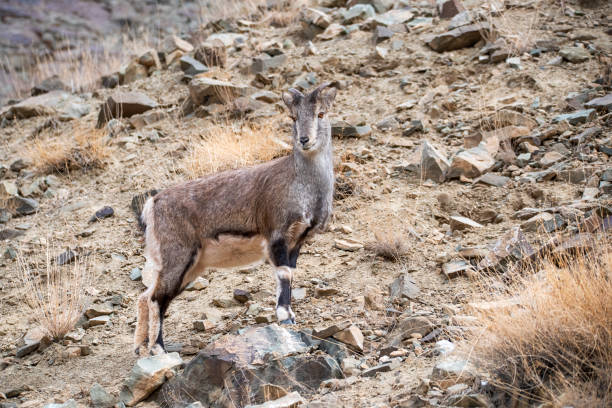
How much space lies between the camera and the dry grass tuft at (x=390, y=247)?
7.48 m

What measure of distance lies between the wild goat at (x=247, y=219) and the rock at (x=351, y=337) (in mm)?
829

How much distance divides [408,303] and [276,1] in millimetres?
11505

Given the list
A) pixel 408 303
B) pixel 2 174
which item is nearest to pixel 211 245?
pixel 408 303

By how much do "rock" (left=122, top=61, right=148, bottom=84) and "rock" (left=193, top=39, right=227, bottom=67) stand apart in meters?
1.26

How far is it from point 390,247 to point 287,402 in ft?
10.1

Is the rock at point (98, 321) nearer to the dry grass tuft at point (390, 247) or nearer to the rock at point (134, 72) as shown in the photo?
the dry grass tuft at point (390, 247)

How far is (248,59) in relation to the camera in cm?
1334

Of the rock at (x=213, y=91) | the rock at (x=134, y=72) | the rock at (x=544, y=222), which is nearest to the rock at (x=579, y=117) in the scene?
the rock at (x=544, y=222)

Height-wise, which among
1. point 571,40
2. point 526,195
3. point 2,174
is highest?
point 571,40

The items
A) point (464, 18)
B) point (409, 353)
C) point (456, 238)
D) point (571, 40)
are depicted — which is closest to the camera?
point (409, 353)

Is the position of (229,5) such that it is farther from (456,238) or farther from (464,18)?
(456,238)

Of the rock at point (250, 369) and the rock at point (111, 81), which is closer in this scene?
the rock at point (250, 369)

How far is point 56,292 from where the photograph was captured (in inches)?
307

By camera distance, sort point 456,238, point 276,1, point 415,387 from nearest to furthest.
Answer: point 415,387, point 456,238, point 276,1
